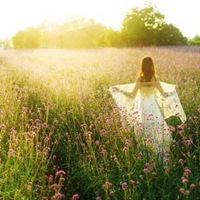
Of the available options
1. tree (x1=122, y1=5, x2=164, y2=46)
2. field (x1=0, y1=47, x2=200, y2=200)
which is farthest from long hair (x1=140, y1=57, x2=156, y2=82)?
tree (x1=122, y1=5, x2=164, y2=46)

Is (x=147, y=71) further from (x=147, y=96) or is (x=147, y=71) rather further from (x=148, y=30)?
(x=148, y=30)

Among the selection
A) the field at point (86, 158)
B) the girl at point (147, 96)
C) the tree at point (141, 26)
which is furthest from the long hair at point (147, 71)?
the tree at point (141, 26)

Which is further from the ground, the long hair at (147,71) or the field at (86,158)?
the long hair at (147,71)

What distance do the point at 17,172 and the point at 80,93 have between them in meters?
2.64

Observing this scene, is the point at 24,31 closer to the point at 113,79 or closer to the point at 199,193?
the point at 113,79

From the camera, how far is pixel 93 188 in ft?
13.2

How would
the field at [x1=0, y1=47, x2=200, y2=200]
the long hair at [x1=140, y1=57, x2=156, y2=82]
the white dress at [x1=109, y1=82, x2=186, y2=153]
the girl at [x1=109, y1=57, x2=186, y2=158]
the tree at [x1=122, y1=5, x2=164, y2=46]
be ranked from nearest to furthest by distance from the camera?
the field at [x1=0, y1=47, x2=200, y2=200], the white dress at [x1=109, y1=82, x2=186, y2=153], the girl at [x1=109, y1=57, x2=186, y2=158], the long hair at [x1=140, y1=57, x2=156, y2=82], the tree at [x1=122, y1=5, x2=164, y2=46]

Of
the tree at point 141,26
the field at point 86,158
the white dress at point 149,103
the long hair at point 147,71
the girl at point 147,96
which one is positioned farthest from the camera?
the tree at point 141,26

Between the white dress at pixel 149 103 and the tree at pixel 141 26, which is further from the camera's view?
the tree at pixel 141 26

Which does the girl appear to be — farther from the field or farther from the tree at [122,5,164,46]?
the tree at [122,5,164,46]

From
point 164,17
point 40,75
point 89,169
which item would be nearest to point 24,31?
point 164,17

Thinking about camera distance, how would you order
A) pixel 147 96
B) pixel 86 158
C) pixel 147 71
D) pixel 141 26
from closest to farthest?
pixel 86 158
pixel 147 96
pixel 147 71
pixel 141 26

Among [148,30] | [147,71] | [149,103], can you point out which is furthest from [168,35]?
[149,103]

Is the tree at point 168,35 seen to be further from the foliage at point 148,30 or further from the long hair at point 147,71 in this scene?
the long hair at point 147,71
